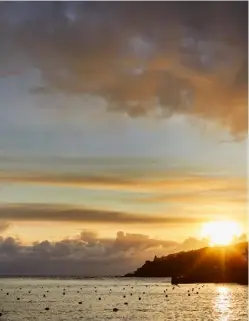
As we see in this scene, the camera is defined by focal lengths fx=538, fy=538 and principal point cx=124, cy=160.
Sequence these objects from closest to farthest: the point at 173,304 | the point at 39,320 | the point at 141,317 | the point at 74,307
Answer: the point at 39,320
the point at 141,317
the point at 74,307
the point at 173,304

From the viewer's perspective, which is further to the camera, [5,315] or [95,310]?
[95,310]

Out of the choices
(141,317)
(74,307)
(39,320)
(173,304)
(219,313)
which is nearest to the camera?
(39,320)

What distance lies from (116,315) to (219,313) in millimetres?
18939

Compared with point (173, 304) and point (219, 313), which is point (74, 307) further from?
point (219, 313)

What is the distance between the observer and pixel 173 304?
11075cm

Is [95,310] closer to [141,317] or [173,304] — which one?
[141,317]

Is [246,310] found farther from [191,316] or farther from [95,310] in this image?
[95,310]

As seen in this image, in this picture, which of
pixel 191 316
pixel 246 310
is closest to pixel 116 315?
pixel 191 316

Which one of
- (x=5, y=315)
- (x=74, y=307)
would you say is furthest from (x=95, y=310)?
(x=5, y=315)

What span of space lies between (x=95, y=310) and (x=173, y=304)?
21.3 m

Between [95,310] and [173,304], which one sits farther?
[173,304]

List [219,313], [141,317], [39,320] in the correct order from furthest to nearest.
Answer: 1. [219,313]
2. [141,317]
3. [39,320]

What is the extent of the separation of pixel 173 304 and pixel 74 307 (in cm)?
2116

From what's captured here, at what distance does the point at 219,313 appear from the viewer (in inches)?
3686
